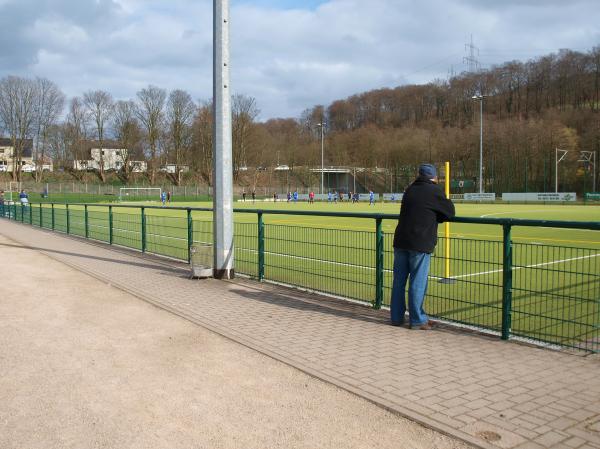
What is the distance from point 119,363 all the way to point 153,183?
316 feet

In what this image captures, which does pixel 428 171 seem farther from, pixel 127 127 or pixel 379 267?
pixel 127 127

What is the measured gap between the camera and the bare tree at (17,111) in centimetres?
8294

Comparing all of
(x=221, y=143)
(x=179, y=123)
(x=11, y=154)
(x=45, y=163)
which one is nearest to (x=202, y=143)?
(x=179, y=123)

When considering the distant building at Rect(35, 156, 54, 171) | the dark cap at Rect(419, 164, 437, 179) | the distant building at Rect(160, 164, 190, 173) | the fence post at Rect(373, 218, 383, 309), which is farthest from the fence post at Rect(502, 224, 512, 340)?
the distant building at Rect(160, 164, 190, 173)

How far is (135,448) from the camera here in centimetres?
365

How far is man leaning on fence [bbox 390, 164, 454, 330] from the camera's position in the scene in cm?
643

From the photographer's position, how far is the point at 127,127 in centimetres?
9412

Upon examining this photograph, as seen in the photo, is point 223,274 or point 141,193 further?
point 141,193

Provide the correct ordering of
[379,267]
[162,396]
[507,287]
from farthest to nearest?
1. [379,267]
2. [507,287]
3. [162,396]

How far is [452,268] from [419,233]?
5202 mm

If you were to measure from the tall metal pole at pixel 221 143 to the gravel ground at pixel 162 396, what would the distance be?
3255 mm

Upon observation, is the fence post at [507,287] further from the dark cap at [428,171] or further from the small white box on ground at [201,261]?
the small white box on ground at [201,261]

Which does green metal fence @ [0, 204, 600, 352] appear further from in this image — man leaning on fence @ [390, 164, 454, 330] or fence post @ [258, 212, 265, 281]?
man leaning on fence @ [390, 164, 454, 330]

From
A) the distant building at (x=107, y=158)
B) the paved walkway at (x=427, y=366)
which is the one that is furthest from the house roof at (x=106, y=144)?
the paved walkway at (x=427, y=366)
